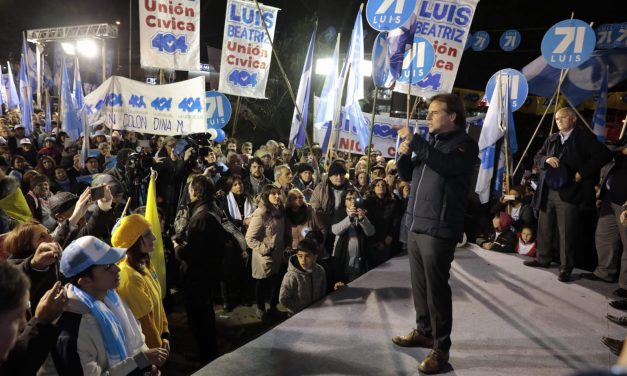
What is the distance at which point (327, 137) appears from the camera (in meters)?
9.02

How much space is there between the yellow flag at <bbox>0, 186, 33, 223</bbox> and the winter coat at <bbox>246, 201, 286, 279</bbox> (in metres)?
2.37

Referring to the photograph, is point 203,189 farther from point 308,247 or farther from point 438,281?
point 438,281

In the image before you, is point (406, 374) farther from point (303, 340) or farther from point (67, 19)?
point (67, 19)

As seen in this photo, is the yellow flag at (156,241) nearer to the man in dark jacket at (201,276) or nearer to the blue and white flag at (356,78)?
the man in dark jacket at (201,276)

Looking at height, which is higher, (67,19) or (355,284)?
(67,19)

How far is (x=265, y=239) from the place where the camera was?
17.2 feet

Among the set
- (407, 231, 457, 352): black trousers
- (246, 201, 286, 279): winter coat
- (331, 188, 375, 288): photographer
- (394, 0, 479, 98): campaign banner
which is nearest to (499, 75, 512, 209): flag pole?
(394, 0, 479, 98): campaign banner

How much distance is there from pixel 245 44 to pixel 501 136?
493 centimetres

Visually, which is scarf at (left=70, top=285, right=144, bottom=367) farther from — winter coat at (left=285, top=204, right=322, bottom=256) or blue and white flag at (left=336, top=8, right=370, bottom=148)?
blue and white flag at (left=336, top=8, right=370, bottom=148)

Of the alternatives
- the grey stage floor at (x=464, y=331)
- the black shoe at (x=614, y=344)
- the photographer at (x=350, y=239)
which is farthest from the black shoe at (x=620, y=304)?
the photographer at (x=350, y=239)

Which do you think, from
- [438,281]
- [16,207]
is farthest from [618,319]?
[16,207]

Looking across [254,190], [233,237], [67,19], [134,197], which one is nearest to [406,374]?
[233,237]

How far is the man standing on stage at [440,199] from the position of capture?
286 centimetres

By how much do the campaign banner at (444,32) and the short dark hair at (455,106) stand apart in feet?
15.2
